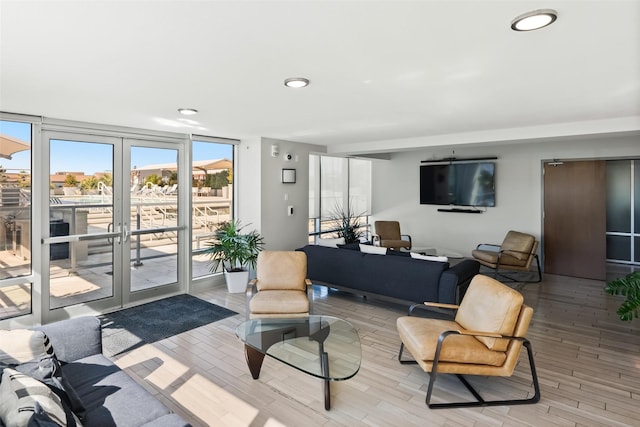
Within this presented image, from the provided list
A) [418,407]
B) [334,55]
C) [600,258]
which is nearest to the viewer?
[334,55]

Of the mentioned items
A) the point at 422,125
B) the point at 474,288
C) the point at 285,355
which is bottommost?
the point at 285,355

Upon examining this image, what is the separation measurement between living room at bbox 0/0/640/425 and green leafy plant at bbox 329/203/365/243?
169 cm

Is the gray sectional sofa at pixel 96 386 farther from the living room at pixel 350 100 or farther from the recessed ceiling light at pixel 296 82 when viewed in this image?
the recessed ceiling light at pixel 296 82

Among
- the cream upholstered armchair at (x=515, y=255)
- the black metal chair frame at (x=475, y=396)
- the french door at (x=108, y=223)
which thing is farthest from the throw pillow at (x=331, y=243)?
the black metal chair frame at (x=475, y=396)

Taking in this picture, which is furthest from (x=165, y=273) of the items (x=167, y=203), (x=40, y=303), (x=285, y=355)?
(x=285, y=355)

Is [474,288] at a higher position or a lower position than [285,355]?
higher

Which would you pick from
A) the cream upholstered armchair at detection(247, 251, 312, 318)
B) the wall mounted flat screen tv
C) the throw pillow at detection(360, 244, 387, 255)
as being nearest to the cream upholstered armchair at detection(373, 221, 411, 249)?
the wall mounted flat screen tv

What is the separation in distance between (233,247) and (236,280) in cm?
49

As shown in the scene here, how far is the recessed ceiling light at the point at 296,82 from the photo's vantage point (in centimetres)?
274

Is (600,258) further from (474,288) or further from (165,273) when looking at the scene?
(165,273)

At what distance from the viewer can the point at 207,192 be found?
5762 mm

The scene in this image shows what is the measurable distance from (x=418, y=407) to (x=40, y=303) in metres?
4.13

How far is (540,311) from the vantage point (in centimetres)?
474

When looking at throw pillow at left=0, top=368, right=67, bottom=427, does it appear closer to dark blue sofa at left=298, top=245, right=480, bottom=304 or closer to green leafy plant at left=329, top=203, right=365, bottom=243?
dark blue sofa at left=298, top=245, right=480, bottom=304
